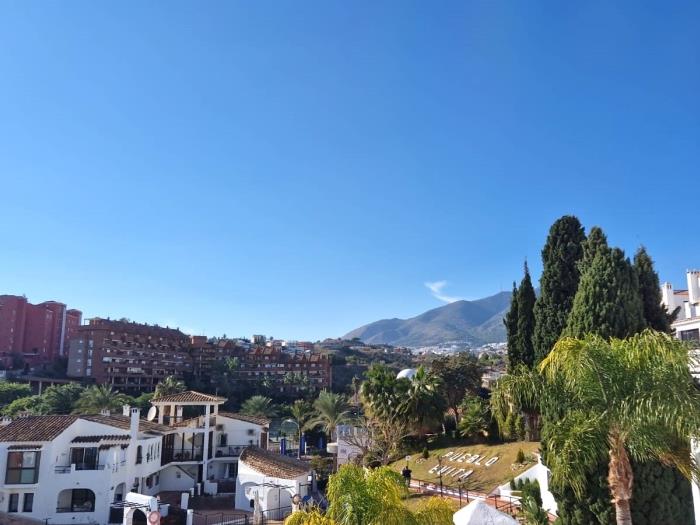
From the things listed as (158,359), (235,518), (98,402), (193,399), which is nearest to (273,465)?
(235,518)

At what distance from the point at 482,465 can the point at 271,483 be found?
13885 millimetres

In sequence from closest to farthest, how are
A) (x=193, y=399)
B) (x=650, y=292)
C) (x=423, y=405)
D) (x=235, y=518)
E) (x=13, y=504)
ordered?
(x=650, y=292), (x=13, y=504), (x=235, y=518), (x=423, y=405), (x=193, y=399)

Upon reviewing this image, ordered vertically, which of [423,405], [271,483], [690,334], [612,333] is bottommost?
[271,483]

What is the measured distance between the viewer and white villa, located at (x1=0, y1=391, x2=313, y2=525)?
3228cm

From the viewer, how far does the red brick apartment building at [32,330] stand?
10750 centimetres

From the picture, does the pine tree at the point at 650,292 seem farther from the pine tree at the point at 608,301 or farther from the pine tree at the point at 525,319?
the pine tree at the point at 608,301

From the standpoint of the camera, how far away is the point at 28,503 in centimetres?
3231

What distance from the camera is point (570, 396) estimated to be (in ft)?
39.6

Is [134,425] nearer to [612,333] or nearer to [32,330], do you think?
[612,333]

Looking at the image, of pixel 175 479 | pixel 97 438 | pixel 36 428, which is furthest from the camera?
pixel 175 479

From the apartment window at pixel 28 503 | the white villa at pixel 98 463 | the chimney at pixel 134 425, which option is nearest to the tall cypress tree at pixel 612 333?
the white villa at pixel 98 463

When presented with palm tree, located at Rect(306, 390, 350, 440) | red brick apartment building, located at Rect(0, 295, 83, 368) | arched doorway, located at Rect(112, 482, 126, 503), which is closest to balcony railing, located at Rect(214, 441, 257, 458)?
arched doorway, located at Rect(112, 482, 126, 503)

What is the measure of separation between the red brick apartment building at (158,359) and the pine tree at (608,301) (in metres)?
99.7

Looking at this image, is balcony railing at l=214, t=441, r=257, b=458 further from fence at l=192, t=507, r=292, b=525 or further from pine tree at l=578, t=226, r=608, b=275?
pine tree at l=578, t=226, r=608, b=275
